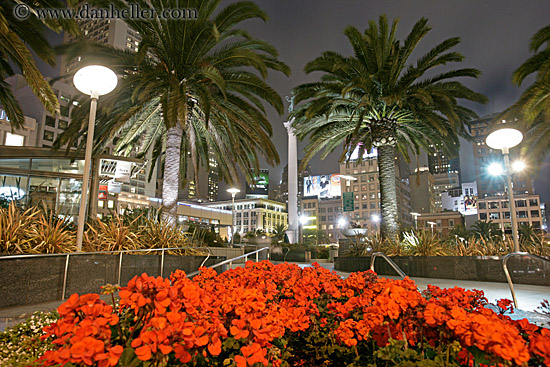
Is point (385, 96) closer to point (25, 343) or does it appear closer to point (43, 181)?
point (25, 343)

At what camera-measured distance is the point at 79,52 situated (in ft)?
30.3

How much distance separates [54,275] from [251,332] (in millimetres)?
5635

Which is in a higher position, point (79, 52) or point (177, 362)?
point (79, 52)

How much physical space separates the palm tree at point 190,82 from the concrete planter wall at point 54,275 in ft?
13.3

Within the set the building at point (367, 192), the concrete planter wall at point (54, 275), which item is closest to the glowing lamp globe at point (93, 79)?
the concrete planter wall at point (54, 275)

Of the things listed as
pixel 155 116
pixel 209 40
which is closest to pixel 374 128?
pixel 209 40

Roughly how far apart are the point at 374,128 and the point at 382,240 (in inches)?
191

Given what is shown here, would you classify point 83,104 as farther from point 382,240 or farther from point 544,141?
point 544,141

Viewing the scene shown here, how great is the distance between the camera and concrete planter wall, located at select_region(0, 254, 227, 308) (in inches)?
212

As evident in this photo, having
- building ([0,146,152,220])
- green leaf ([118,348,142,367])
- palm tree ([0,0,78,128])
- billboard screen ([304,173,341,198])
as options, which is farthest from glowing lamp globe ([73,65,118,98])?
billboard screen ([304,173,341,198])

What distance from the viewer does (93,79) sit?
6.80 meters

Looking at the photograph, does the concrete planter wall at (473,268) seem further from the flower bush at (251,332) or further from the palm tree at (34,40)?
the palm tree at (34,40)

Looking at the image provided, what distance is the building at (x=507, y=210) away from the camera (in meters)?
91.1

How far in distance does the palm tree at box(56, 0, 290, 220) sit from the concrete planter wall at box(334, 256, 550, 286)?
6033mm
